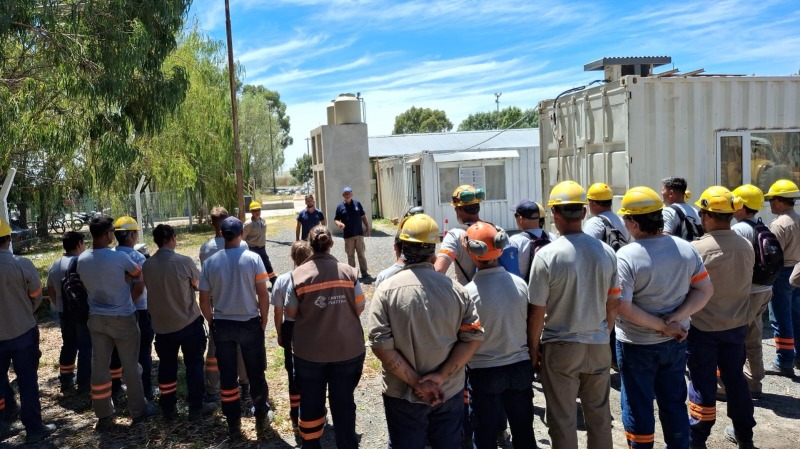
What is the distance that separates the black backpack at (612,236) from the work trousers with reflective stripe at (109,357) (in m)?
4.20

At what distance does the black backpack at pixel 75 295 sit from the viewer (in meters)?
5.24

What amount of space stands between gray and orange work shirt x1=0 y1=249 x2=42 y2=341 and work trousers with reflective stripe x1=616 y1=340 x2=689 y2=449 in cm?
476

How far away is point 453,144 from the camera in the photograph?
30.8 m

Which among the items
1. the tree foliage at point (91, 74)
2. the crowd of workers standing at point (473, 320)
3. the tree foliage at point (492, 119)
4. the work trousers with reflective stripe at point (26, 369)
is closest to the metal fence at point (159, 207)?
the tree foliage at point (91, 74)

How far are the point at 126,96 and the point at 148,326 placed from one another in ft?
9.02

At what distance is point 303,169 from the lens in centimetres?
8531

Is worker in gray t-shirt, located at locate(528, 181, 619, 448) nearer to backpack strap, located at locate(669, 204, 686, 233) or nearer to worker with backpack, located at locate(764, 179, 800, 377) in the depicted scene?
backpack strap, located at locate(669, 204, 686, 233)

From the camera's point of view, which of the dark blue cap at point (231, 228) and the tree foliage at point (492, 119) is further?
the tree foliage at point (492, 119)

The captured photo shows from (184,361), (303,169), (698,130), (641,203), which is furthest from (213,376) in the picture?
(303,169)

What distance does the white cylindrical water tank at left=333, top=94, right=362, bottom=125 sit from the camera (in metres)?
21.0

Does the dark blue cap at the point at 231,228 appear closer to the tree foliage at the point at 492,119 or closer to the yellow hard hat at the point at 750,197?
the yellow hard hat at the point at 750,197

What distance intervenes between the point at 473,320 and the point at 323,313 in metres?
1.13

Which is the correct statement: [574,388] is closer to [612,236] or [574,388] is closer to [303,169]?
[612,236]

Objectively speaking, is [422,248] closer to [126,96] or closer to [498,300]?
[498,300]
